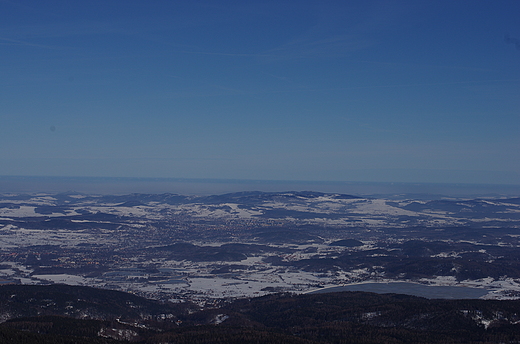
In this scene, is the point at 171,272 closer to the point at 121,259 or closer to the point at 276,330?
the point at 121,259

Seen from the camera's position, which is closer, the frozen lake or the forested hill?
the forested hill

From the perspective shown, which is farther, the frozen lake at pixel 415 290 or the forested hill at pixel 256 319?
the frozen lake at pixel 415 290

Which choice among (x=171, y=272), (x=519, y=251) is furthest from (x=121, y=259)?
(x=519, y=251)

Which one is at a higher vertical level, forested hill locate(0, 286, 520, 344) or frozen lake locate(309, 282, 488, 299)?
forested hill locate(0, 286, 520, 344)

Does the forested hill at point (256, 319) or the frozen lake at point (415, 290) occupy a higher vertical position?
the forested hill at point (256, 319)
